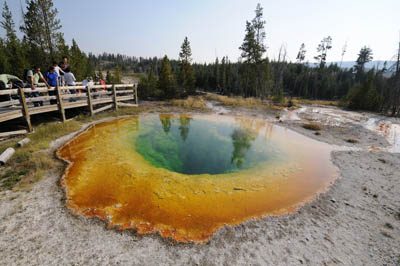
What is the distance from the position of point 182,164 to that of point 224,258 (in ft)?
15.0

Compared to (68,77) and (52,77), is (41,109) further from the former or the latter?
(68,77)

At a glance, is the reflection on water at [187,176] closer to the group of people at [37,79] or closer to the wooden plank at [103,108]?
the wooden plank at [103,108]

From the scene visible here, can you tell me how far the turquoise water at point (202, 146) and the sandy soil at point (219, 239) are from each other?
3173 millimetres

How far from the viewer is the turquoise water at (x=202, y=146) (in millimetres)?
7359

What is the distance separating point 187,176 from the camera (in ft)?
19.8

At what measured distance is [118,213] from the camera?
4.02 meters

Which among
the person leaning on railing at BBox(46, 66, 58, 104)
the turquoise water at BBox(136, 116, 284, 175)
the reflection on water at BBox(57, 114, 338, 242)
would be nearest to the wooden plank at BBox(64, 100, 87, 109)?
the person leaning on railing at BBox(46, 66, 58, 104)

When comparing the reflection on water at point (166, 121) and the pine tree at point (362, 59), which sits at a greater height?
the pine tree at point (362, 59)

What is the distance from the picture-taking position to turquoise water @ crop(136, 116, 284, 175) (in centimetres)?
736

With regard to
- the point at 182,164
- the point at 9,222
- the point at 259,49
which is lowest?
the point at 182,164

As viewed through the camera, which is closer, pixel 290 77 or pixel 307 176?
pixel 307 176

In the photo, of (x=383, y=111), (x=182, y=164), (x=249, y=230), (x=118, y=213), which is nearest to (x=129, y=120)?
(x=182, y=164)

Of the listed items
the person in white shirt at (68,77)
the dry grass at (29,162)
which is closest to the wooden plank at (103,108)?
the person in white shirt at (68,77)

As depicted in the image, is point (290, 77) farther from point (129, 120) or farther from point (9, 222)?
point (9, 222)
